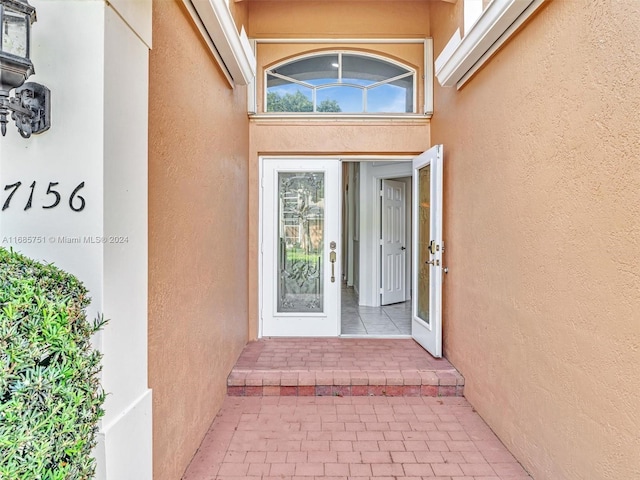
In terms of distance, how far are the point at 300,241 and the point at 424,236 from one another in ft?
4.62

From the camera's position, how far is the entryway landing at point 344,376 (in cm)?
309

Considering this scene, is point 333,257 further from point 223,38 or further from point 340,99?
point 223,38

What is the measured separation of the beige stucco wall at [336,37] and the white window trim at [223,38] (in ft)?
3.18

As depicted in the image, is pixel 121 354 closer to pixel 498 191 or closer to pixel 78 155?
pixel 78 155

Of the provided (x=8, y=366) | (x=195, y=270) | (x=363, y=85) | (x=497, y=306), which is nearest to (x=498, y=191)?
(x=497, y=306)

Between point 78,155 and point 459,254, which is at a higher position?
point 78,155

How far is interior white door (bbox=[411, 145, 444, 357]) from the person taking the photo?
3453mm

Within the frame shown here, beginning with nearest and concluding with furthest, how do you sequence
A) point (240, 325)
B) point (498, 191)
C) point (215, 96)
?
1. point (498, 191)
2. point (215, 96)
3. point (240, 325)

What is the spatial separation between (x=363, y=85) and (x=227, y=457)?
12.5 ft

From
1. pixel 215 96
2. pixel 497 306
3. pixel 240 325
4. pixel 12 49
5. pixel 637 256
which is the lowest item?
pixel 240 325

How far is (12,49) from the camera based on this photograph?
1.05 m

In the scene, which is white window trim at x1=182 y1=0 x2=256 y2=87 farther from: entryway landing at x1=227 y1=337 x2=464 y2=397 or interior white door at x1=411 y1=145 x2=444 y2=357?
entryway landing at x1=227 y1=337 x2=464 y2=397

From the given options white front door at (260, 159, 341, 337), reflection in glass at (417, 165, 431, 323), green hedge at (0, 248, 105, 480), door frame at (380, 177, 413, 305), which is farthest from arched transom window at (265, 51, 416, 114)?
green hedge at (0, 248, 105, 480)

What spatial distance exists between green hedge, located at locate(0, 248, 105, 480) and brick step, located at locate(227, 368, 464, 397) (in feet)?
6.66
